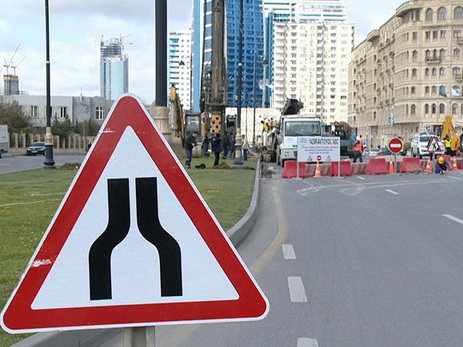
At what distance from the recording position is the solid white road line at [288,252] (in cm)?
980

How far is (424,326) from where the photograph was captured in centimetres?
616

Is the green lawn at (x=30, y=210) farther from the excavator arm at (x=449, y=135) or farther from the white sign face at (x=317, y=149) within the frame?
the excavator arm at (x=449, y=135)

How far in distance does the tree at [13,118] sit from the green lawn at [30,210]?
6035cm

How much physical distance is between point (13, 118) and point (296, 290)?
82.9m

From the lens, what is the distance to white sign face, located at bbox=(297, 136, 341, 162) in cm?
3105

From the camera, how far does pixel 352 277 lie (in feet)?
27.5

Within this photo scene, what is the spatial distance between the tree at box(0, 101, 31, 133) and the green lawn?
198ft

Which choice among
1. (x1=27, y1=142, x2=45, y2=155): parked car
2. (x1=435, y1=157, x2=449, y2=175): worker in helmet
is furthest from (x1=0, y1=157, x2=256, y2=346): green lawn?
(x1=27, y1=142, x2=45, y2=155): parked car

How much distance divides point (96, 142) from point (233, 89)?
14911 cm

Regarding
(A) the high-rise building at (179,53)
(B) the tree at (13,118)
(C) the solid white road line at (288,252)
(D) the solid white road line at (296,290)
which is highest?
(A) the high-rise building at (179,53)

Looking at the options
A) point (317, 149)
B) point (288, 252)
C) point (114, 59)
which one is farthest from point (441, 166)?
point (114, 59)

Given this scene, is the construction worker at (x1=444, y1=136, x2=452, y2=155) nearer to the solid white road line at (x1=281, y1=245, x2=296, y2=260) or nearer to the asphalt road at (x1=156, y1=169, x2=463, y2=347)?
the asphalt road at (x1=156, y1=169, x2=463, y2=347)

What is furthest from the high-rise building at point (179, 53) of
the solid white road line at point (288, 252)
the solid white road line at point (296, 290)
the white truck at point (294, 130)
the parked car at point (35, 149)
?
the solid white road line at point (296, 290)

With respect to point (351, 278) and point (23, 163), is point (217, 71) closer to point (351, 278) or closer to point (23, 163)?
point (23, 163)
